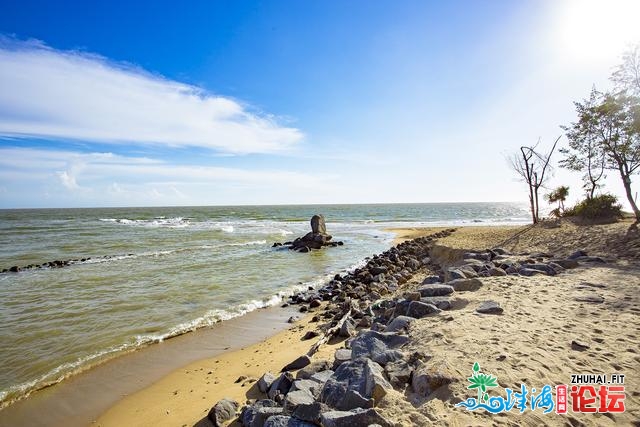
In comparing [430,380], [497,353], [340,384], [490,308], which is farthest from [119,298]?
[497,353]

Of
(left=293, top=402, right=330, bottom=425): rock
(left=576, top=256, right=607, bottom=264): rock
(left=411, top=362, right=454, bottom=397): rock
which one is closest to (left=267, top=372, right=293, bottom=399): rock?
(left=293, top=402, right=330, bottom=425): rock

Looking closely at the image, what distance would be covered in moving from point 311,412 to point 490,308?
13.0ft

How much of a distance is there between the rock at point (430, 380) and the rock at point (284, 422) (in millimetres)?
1247

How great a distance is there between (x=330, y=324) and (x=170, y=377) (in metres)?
3.94

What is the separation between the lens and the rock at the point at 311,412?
3076mm

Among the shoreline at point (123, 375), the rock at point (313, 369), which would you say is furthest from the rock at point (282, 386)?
the shoreline at point (123, 375)

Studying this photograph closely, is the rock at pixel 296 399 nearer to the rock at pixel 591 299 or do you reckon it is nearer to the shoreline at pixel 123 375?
the shoreline at pixel 123 375

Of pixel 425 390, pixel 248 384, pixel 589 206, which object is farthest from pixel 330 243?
pixel 425 390

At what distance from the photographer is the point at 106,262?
18266 mm

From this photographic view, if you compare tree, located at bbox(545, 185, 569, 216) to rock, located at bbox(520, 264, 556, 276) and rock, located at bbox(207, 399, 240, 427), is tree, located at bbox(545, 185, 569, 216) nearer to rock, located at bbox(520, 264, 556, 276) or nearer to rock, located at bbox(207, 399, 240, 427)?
rock, located at bbox(520, 264, 556, 276)

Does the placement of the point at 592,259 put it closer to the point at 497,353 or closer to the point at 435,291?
the point at 435,291

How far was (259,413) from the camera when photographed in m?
3.67

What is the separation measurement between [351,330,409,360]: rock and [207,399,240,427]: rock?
6.24ft

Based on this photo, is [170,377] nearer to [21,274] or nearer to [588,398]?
[588,398]
